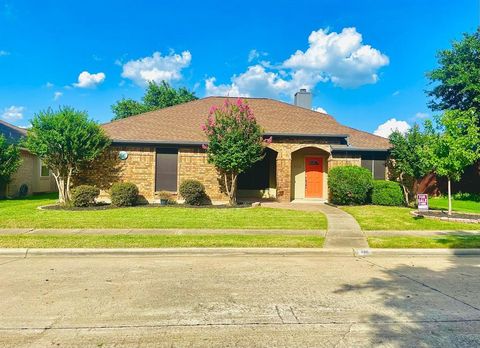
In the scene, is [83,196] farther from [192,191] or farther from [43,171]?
[43,171]

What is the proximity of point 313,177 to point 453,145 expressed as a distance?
8.14 meters

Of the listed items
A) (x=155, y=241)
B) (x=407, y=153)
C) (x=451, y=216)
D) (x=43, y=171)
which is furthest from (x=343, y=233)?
(x=43, y=171)

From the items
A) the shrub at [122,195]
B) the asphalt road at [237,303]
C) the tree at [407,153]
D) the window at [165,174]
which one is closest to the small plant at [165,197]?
the window at [165,174]

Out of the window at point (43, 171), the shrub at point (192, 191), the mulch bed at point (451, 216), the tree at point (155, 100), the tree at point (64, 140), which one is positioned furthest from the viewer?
the tree at point (155, 100)

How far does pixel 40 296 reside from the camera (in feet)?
16.5

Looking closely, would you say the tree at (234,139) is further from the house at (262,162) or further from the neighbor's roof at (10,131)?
the neighbor's roof at (10,131)

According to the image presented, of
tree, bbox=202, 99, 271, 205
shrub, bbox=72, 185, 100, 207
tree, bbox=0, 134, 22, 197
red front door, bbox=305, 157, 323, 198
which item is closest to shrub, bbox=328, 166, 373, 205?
red front door, bbox=305, 157, 323, 198

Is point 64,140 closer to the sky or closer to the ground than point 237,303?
closer to the sky

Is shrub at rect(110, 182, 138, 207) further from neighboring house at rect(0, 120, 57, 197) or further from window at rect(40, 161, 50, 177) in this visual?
window at rect(40, 161, 50, 177)

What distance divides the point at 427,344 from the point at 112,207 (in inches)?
520

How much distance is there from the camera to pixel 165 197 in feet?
54.3

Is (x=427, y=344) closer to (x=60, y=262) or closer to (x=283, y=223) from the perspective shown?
(x=60, y=262)

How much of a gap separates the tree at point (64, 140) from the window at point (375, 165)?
13372 millimetres

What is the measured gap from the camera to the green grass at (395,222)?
10.9 metres
